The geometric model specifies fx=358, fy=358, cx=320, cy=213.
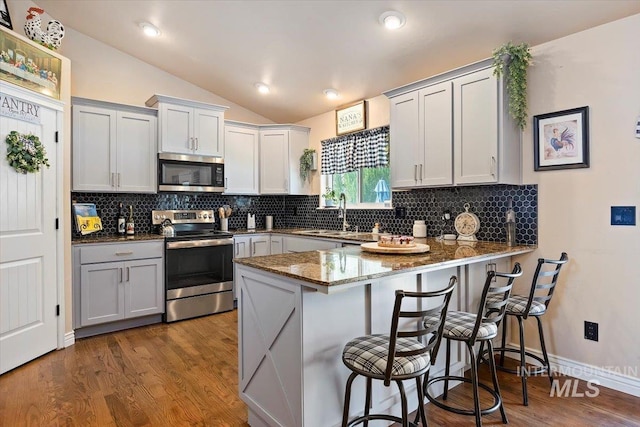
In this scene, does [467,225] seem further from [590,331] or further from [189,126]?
[189,126]

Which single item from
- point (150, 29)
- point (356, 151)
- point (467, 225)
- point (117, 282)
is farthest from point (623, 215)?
point (150, 29)

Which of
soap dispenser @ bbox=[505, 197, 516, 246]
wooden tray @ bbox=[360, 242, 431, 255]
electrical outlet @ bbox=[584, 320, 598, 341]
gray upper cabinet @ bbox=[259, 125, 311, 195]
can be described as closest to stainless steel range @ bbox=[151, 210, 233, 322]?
gray upper cabinet @ bbox=[259, 125, 311, 195]

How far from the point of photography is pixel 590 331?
8.23ft

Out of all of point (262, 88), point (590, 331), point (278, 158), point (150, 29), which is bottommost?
A: point (590, 331)

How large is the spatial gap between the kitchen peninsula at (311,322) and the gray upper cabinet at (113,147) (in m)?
2.50

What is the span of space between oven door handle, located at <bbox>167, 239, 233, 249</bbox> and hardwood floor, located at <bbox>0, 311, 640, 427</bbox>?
1.06 m

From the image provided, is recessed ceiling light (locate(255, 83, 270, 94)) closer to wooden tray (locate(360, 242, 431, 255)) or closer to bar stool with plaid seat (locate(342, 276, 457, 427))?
wooden tray (locate(360, 242, 431, 255))

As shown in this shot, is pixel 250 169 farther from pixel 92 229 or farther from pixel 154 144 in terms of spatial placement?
pixel 92 229

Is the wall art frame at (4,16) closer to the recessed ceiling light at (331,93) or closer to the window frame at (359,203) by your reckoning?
the recessed ceiling light at (331,93)

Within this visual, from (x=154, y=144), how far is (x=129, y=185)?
53cm

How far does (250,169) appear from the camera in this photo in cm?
481

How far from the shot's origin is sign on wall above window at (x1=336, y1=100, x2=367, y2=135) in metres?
4.15

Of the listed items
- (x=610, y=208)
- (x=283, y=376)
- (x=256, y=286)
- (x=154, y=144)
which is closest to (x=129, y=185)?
(x=154, y=144)

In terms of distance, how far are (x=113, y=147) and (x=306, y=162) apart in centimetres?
230
